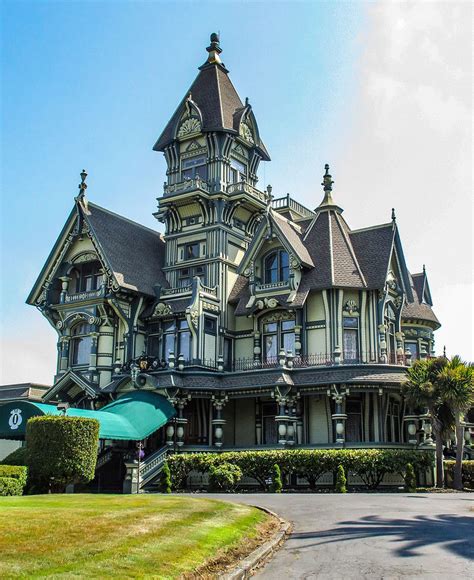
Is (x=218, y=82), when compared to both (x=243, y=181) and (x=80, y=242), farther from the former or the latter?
(x=80, y=242)

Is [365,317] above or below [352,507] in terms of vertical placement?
above

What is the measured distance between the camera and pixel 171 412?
35812 millimetres

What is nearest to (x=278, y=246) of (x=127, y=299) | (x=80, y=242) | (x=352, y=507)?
(x=127, y=299)

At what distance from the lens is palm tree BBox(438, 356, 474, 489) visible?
30000 millimetres

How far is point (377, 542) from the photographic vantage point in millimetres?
13039

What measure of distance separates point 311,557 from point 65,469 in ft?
48.4

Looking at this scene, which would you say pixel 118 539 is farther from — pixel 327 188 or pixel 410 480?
pixel 327 188

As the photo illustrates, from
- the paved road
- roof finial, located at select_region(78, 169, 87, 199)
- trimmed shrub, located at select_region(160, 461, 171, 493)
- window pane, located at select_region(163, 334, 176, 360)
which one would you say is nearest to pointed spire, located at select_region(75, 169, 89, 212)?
roof finial, located at select_region(78, 169, 87, 199)

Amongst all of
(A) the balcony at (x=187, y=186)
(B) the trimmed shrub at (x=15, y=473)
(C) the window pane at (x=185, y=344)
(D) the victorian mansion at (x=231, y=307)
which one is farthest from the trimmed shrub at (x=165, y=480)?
(A) the balcony at (x=187, y=186)

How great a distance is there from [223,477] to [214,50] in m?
31.3

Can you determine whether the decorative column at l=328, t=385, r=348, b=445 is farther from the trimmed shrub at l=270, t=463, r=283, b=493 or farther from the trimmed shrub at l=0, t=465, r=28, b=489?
the trimmed shrub at l=0, t=465, r=28, b=489

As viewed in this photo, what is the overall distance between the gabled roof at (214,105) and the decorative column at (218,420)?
16536mm

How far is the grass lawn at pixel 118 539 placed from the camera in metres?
9.32

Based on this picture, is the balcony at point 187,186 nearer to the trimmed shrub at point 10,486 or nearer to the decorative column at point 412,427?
the decorative column at point 412,427
